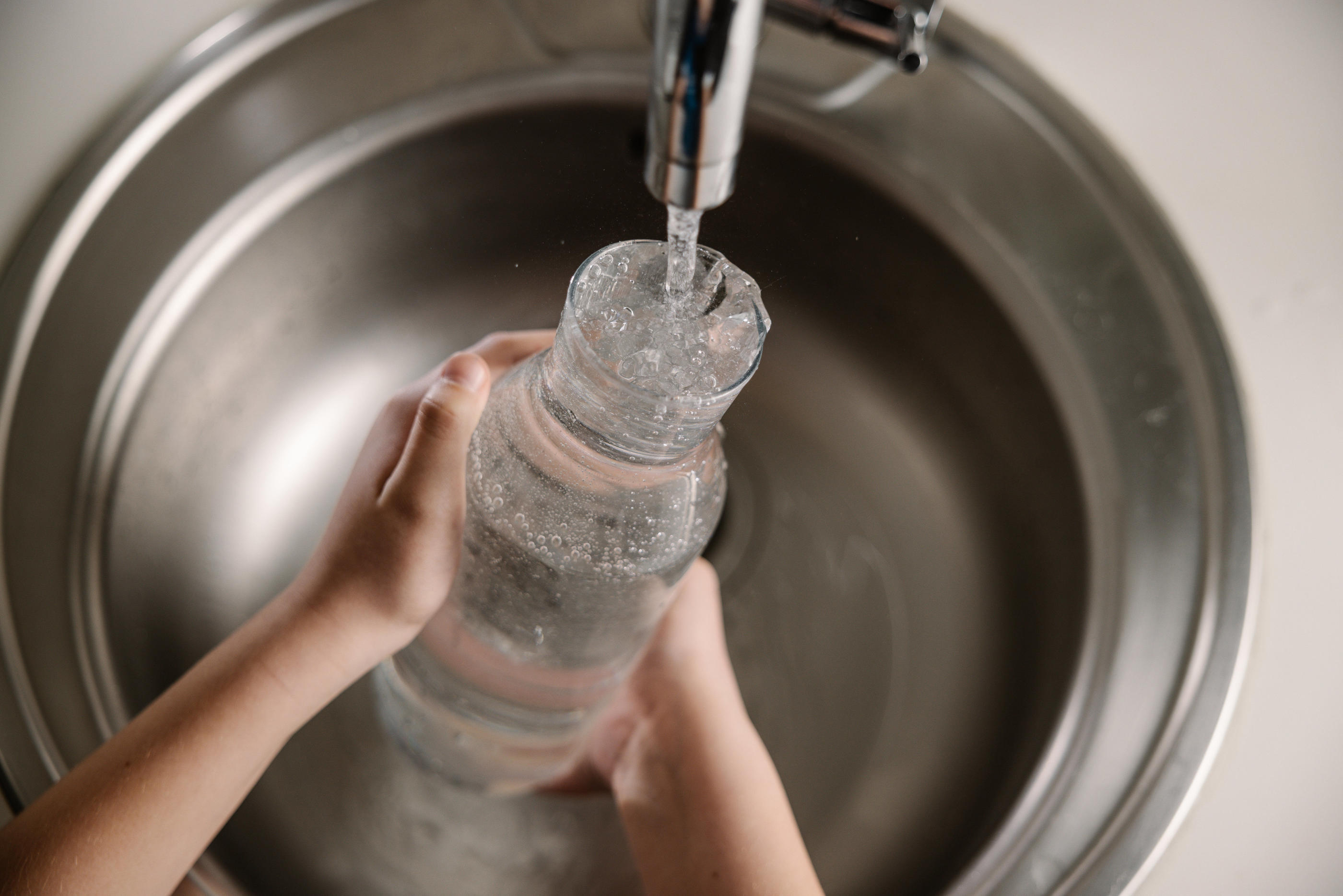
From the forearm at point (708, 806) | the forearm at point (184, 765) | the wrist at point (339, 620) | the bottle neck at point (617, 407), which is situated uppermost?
the bottle neck at point (617, 407)

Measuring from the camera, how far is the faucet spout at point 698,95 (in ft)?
0.79

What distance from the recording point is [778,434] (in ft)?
1.76

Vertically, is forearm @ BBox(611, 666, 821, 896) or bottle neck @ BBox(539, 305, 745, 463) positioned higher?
bottle neck @ BBox(539, 305, 745, 463)

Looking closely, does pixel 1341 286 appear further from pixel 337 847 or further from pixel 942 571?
pixel 337 847

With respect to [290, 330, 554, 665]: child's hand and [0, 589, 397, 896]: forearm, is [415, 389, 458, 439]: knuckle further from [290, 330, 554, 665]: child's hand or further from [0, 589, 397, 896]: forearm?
[0, 589, 397, 896]: forearm

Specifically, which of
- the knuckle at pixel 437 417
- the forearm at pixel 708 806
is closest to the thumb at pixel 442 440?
the knuckle at pixel 437 417

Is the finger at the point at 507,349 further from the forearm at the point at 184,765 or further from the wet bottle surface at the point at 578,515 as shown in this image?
the forearm at the point at 184,765

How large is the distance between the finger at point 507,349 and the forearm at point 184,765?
0.14 meters

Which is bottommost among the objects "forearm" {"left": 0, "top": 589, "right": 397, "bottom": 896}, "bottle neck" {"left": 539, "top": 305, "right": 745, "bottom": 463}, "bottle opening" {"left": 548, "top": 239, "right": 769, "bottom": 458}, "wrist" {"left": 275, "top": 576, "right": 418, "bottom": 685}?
"forearm" {"left": 0, "top": 589, "right": 397, "bottom": 896}

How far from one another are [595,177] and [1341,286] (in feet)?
1.65

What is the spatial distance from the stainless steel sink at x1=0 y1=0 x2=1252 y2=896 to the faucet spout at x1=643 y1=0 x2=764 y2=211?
0.17 metres

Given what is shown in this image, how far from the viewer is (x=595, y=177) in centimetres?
33

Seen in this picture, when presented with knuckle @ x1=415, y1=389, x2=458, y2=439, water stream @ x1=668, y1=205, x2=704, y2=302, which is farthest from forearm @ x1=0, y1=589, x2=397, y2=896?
water stream @ x1=668, y1=205, x2=704, y2=302

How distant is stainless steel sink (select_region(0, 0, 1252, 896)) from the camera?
1.49 feet
